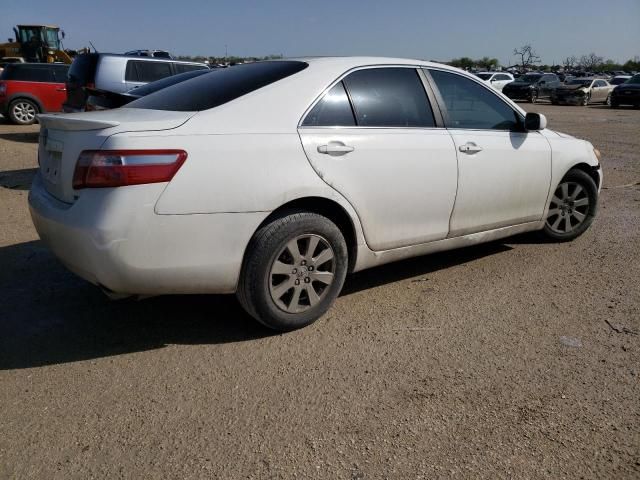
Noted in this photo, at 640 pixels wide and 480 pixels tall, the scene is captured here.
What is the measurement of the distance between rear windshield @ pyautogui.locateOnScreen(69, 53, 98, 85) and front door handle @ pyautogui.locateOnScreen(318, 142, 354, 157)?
8870 mm

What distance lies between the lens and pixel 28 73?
1438 cm

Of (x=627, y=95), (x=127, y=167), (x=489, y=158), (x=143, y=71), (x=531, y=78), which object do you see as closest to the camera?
(x=127, y=167)

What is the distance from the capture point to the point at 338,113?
352 centimetres

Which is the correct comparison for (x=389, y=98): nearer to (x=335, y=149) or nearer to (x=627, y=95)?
(x=335, y=149)

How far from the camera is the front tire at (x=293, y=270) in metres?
3.18

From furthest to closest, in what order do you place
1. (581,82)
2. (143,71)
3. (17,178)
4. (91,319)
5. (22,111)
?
(581,82), (22,111), (143,71), (17,178), (91,319)

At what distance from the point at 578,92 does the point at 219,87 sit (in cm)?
3036

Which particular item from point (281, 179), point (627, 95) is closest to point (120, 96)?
point (281, 179)

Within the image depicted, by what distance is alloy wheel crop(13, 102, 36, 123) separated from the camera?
14.6m

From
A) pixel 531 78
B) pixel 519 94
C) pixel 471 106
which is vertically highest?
pixel 471 106

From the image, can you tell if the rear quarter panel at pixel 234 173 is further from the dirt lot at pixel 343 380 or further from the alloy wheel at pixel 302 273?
the dirt lot at pixel 343 380

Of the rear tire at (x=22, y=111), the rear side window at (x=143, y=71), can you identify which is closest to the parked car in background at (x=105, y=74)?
the rear side window at (x=143, y=71)

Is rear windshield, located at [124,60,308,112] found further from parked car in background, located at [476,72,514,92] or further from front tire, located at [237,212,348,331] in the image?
parked car in background, located at [476,72,514,92]

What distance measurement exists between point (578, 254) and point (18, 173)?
25.0ft
